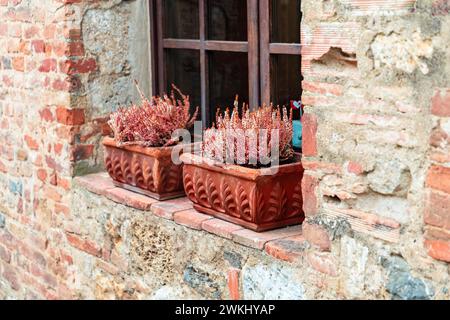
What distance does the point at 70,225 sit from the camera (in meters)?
3.78

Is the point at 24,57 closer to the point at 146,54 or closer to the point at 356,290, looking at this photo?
the point at 146,54

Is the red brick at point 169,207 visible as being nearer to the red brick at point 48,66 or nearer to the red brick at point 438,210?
the red brick at point 48,66

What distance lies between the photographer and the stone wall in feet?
6.63

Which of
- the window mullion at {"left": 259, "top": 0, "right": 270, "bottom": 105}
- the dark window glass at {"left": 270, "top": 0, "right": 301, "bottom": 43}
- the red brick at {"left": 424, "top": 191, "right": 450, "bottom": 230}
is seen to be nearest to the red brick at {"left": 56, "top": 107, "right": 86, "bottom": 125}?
the window mullion at {"left": 259, "top": 0, "right": 270, "bottom": 105}

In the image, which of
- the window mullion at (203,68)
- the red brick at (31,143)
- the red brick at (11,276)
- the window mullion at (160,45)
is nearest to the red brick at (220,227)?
the window mullion at (203,68)

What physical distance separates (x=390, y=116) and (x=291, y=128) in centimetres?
71

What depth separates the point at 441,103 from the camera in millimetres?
1940

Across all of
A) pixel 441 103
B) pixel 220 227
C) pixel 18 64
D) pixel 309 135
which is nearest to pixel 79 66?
pixel 18 64

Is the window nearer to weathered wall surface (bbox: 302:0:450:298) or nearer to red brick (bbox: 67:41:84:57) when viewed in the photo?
red brick (bbox: 67:41:84:57)

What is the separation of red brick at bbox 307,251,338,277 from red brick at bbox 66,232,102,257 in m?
1.50

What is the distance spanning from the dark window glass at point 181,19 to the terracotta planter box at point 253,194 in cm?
87

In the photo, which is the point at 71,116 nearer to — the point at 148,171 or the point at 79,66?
the point at 79,66

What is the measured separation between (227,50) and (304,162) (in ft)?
3.31

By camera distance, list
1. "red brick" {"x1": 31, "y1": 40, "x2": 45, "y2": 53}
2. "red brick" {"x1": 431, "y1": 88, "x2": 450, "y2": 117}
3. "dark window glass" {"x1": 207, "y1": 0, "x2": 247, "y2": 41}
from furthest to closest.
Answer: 1. "red brick" {"x1": 31, "y1": 40, "x2": 45, "y2": 53}
2. "dark window glass" {"x1": 207, "y1": 0, "x2": 247, "y2": 41}
3. "red brick" {"x1": 431, "y1": 88, "x2": 450, "y2": 117}
